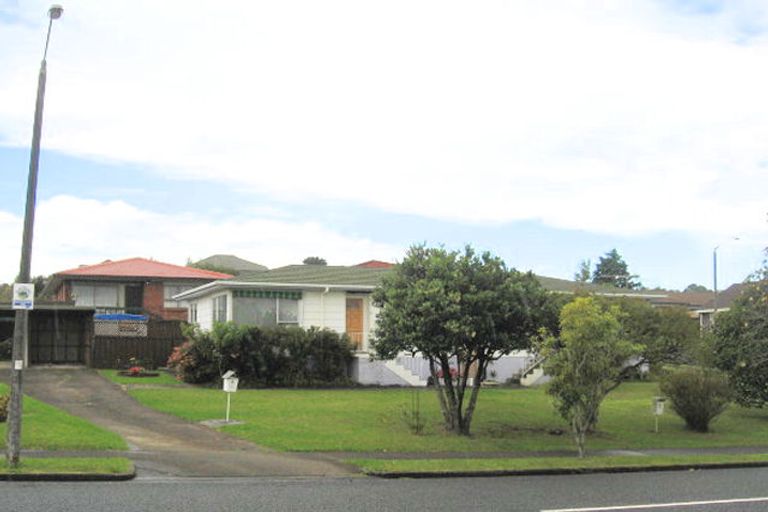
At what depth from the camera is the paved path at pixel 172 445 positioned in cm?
1213

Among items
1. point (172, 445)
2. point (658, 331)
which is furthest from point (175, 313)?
point (172, 445)

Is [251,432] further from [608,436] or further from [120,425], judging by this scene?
[608,436]

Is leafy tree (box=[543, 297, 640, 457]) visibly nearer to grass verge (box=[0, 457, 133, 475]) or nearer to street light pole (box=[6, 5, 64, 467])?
grass verge (box=[0, 457, 133, 475])

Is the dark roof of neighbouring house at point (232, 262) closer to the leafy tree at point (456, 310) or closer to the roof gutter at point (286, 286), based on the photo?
the roof gutter at point (286, 286)

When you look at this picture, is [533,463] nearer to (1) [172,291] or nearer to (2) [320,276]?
(2) [320,276]

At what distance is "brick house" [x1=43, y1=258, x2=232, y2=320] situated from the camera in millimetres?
42750

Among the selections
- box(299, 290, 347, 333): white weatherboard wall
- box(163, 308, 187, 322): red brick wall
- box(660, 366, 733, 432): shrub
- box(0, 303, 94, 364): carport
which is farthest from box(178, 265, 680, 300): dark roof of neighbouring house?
box(163, 308, 187, 322): red brick wall

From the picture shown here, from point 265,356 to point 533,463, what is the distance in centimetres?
1461

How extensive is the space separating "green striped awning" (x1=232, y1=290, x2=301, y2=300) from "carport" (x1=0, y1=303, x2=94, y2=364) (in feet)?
23.9

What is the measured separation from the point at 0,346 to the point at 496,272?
2768cm

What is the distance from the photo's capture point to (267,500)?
31.4 ft

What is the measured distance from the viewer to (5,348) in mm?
36562

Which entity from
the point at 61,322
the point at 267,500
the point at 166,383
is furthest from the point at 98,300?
the point at 267,500

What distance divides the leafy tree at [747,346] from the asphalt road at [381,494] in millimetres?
11262
